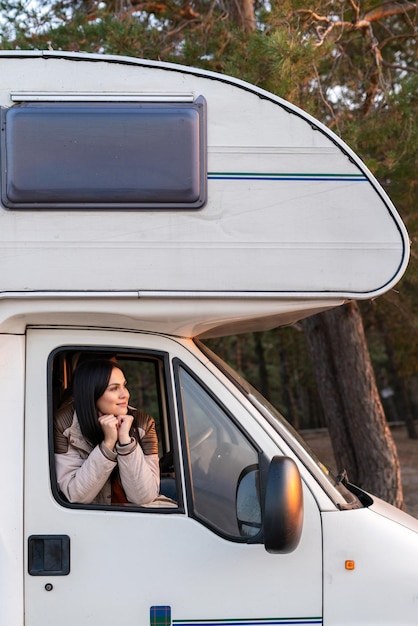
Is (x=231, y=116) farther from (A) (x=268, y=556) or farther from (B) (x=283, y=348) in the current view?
(B) (x=283, y=348)

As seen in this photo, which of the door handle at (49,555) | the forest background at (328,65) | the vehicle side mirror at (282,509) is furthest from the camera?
the forest background at (328,65)

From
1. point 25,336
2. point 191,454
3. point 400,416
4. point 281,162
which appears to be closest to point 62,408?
point 25,336

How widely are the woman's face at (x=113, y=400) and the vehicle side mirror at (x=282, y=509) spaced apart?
2.34 feet

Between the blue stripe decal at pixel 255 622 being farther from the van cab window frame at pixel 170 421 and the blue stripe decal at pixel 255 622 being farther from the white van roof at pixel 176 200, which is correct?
the white van roof at pixel 176 200

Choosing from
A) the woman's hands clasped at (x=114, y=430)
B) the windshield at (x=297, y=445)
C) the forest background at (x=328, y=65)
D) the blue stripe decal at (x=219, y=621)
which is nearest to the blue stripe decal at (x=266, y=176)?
the windshield at (x=297, y=445)

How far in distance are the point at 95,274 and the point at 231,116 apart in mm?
841

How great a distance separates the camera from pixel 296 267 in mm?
3205

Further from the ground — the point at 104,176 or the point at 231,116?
the point at 231,116

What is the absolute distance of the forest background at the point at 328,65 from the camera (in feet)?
20.7

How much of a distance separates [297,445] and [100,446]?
2.64ft

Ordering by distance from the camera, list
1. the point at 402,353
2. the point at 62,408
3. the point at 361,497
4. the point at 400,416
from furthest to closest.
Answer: the point at 400,416
the point at 402,353
the point at 361,497
the point at 62,408

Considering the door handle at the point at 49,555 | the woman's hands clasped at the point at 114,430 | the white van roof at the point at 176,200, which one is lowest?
the door handle at the point at 49,555

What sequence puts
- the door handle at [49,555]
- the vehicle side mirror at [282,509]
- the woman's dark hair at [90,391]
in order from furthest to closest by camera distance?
the woman's dark hair at [90,391] → the door handle at [49,555] → the vehicle side mirror at [282,509]

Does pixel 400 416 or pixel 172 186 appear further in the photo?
pixel 400 416
